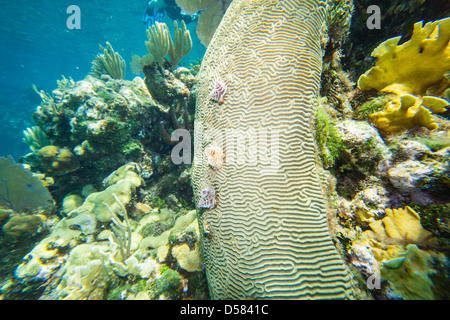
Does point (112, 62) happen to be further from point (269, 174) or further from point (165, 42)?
point (269, 174)

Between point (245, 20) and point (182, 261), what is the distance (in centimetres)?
438

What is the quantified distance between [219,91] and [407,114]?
8.84ft

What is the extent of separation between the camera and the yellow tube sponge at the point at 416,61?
7.66 ft

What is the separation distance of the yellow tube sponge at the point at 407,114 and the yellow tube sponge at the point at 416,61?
321 mm

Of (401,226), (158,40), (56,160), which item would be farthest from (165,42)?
(401,226)

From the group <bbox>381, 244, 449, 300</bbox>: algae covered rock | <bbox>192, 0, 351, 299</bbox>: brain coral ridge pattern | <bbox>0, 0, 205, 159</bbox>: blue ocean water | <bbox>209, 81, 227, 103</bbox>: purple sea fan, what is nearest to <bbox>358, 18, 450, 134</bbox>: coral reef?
<bbox>192, 0, 351, 299</bbox>: brain coral ridge pattern

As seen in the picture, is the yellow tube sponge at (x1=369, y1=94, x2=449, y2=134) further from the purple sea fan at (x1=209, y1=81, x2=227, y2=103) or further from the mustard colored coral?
the purple sea fan at (x1=209, y1=81, x2=227, y2=103)

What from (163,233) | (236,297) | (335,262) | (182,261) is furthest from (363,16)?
(163,233)

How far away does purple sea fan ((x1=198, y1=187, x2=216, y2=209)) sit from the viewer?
2584 mm

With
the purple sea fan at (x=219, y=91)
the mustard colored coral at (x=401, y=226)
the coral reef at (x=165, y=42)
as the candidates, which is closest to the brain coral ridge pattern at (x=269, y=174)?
the purple sea fan at (x=219, y=91)

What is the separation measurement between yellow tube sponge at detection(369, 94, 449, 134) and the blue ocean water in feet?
82.9

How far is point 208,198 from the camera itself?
2.62m

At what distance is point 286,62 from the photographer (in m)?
2.61
